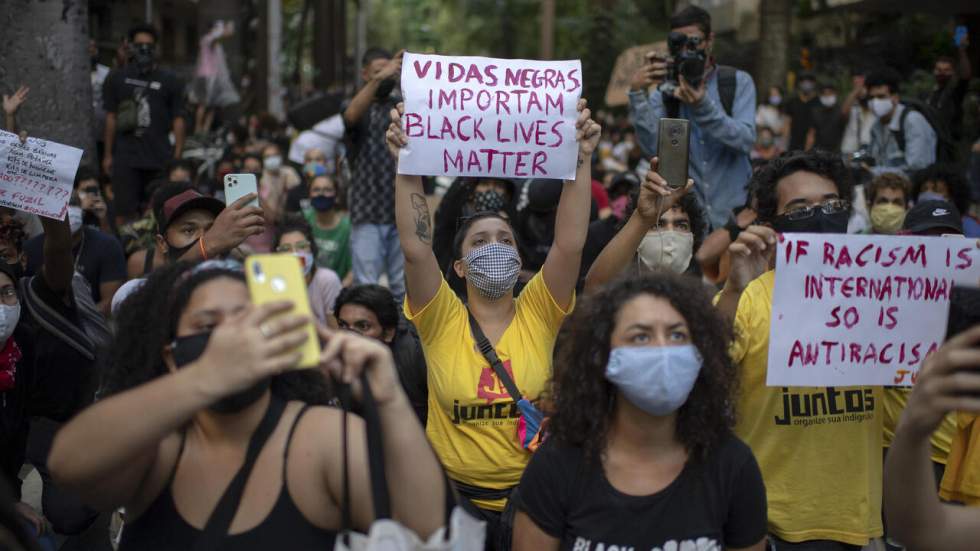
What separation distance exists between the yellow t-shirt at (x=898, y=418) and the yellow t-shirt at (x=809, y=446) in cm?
27

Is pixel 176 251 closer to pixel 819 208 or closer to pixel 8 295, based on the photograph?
pixel 8 295

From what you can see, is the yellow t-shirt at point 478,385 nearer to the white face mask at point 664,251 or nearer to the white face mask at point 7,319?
the white face mask at point 664,251

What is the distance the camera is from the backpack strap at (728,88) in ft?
23.2

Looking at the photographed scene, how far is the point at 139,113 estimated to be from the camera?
10836mm

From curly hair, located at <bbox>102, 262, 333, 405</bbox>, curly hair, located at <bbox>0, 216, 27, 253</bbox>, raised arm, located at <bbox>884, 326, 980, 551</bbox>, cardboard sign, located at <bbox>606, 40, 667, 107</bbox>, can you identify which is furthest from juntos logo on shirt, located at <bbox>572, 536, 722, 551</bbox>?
cardboard sign, located at <bbox>606, 40, 667, 107</bbox>

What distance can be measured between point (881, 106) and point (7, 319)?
883cm

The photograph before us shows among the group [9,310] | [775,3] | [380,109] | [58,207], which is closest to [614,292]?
[9,310]

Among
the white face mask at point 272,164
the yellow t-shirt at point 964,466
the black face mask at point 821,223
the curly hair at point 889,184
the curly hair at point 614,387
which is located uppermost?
the white face mask at point 272,164

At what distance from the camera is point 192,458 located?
9.96ft

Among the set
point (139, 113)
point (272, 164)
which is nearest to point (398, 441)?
point (139, 113)

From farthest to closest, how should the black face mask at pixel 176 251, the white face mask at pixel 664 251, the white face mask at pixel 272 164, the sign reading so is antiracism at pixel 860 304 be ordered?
the white face mask at pixel 272 164, the white face mask at pixel 664 251, the black face mask at pixel 176 251, the sign reading so is antiracism at pixel 860 304

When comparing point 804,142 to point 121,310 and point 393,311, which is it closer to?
point 393,311

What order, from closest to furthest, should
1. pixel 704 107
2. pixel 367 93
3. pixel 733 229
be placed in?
pixel 733 229
pixel 704 107
pixel 367 93

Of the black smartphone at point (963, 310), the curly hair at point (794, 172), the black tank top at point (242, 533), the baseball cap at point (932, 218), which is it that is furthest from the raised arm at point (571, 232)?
the black smartphone at point (963, 310)
